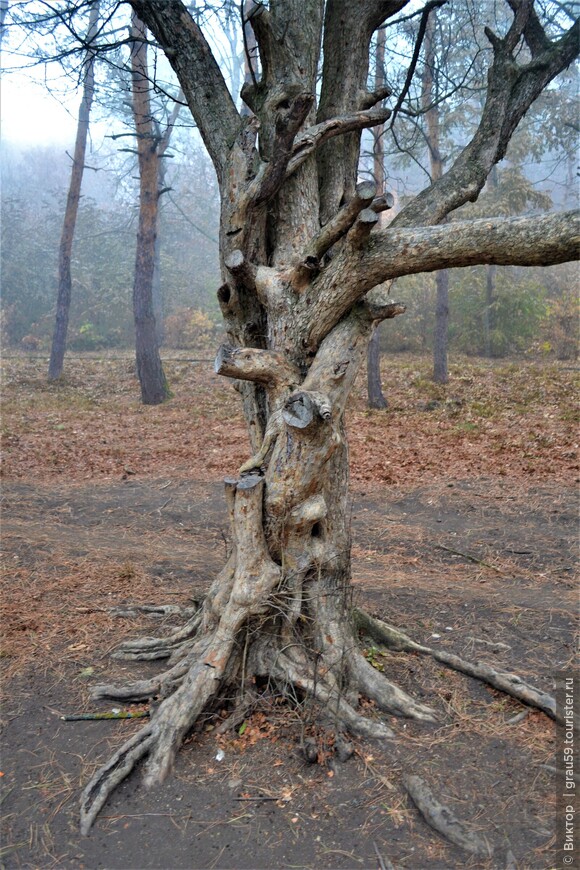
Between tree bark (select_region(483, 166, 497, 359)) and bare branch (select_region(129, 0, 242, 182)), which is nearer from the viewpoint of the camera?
bare branch (select_region(129, 0, 242, 182))

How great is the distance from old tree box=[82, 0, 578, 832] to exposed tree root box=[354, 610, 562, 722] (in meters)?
0.01

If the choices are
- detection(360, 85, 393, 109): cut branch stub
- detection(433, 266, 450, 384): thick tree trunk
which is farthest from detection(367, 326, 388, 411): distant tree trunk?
detection(360, 85, 393, 109): cut branch stub

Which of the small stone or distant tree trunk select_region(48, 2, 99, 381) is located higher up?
distant tree trunk select_region(48, 2, 99, 381)

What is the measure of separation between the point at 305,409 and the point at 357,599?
2.54m

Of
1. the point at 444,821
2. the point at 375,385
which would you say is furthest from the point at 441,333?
the point at 444,821

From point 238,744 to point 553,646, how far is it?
2448 millimetres

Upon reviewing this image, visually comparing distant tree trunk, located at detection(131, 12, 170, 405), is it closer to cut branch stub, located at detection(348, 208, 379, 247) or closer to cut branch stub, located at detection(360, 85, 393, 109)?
cut branch stub, located at detection(360, 85, 393, 109)

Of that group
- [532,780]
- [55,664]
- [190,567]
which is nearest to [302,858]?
[532,780]

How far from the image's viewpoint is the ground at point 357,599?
297 centimetres

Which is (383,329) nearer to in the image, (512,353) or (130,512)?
(512,353)

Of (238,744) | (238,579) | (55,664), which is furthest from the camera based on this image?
(55,664)

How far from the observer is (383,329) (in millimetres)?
21359

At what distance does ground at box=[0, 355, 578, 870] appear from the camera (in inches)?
117

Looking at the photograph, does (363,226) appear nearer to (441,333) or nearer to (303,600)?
(303,600)
